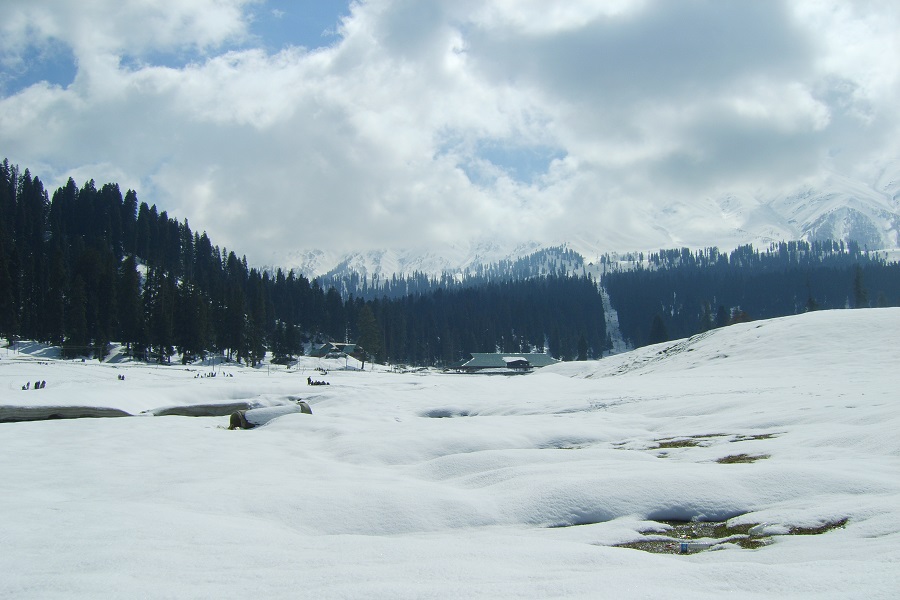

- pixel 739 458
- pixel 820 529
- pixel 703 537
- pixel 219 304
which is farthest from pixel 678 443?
pixel 219 304

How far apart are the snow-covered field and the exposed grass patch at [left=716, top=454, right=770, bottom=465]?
0.09 m

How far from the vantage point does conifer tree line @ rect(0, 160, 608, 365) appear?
7388cm

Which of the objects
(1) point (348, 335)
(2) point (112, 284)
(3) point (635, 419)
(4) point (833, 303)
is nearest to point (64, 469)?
(3) point (635, 419)

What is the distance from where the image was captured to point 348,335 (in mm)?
136875

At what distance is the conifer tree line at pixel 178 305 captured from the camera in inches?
2908

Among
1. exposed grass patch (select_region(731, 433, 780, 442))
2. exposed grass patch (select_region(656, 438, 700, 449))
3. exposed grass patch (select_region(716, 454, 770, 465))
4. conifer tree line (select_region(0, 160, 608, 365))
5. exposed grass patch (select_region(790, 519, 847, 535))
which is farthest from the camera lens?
conifer tree line (select_region(0, 160, 608, 365))

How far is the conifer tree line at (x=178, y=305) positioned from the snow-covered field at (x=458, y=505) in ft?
206

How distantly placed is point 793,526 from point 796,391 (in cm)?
1796

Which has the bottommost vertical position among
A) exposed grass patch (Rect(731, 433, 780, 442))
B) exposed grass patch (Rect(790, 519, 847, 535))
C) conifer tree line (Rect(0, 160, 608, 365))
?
exposed grass patch (Rect(731, 433, 780, 442))

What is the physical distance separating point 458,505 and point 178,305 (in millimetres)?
81008

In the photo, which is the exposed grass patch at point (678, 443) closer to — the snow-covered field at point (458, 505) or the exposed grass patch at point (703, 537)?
the snow-covered field at point (458, 505)

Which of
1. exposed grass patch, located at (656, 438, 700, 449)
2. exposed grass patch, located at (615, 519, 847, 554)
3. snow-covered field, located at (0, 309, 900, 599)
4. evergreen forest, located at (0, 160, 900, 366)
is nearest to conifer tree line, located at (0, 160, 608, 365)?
evergreen forest, located at (0, 160, 900, 366)

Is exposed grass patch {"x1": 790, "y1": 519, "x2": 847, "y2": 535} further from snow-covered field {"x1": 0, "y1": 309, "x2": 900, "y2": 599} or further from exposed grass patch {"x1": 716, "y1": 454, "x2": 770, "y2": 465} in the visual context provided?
exposed grass patch {"x1": 716, "y1": 454, "x2": 770, "y2": 465}

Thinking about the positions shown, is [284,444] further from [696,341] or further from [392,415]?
[696,341]
